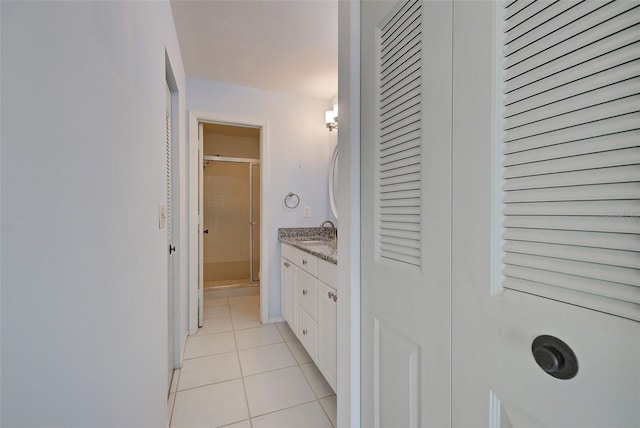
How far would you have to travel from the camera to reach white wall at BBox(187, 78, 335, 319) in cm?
260

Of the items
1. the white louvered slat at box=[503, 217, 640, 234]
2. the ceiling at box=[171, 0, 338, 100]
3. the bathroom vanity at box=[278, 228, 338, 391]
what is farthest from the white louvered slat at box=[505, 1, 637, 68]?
the ceiling at box=[171, 0, 338, 100]

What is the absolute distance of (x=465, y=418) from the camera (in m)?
0.59

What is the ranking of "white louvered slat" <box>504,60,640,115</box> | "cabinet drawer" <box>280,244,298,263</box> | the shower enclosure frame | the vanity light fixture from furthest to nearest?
the shower enclosure frame < the vanity light fixture < "cabinet drawer" <box>280,244,298,263</box> < "white louvered slat" <box>504,60,640,115</box>

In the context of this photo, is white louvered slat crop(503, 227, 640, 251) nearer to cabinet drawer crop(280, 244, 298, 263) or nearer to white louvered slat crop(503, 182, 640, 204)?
white louvered slat crop(503, 182, 640, 204)

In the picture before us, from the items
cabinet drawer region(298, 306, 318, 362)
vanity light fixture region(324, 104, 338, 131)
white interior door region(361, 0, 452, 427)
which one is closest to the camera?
white interior door region(361, 0, 452, 427)

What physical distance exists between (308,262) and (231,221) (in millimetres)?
2849

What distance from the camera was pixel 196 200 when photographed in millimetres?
2480

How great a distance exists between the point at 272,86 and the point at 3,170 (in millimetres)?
2521

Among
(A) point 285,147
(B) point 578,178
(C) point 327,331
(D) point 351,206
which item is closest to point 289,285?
(C) point 327,331

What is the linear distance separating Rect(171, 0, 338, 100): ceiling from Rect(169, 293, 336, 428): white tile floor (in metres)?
2.34

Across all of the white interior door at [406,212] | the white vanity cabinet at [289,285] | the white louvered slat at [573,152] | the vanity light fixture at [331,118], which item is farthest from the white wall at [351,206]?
the vanity light fixture at [331,118]

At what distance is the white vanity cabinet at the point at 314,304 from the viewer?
1562 mm

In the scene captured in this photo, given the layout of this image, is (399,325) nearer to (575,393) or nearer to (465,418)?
(465,418)

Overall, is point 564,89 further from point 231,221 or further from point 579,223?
point 231,221
